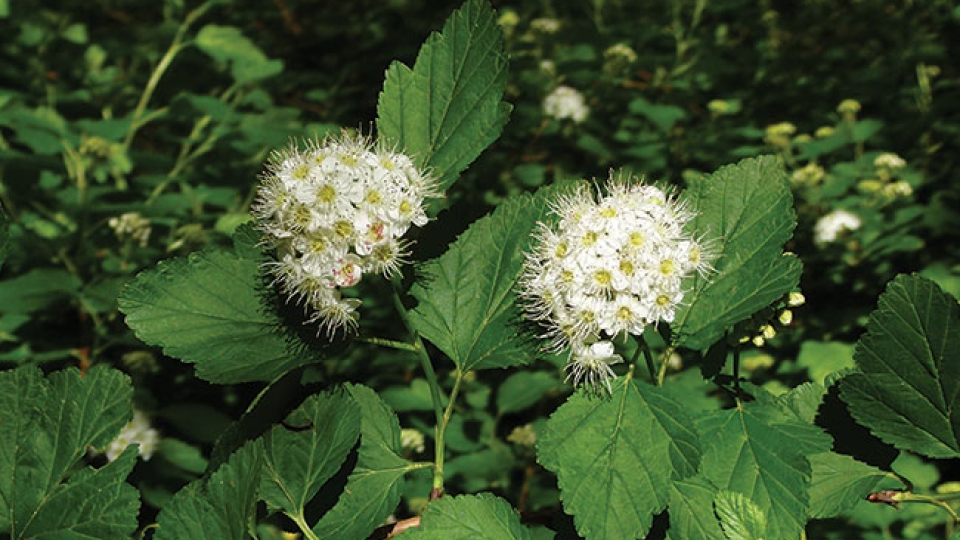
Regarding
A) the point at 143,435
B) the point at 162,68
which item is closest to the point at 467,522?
the point at 143,435

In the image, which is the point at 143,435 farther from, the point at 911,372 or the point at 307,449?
the point at 911,372

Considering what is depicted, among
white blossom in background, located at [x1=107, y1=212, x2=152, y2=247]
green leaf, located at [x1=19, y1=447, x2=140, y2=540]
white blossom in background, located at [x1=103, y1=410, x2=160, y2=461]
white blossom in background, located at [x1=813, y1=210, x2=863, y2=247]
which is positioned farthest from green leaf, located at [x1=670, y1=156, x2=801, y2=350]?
white blossom in background, located at [x1=107, y1=212, x2=152, y2=247]

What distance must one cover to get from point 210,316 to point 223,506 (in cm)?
23

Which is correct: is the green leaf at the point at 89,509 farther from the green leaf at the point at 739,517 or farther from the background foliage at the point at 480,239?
the green leaf at the point at 739,517

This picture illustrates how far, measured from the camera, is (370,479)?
3.26 ft

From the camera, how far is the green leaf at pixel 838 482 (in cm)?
93

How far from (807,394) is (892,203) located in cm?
172

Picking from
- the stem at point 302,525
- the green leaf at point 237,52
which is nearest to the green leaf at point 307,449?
the stem at point 302,525

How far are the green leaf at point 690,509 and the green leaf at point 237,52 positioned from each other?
7.42ft

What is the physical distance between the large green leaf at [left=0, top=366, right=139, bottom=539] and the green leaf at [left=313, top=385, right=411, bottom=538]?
242 mm

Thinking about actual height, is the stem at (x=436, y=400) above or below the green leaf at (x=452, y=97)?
below

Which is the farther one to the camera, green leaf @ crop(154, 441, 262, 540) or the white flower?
the white flower

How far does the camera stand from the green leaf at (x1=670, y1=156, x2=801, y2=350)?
918 millimetres

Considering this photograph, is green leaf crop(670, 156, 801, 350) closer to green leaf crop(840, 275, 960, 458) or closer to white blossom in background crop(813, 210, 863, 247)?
green leaf crop(840, 275, 960, 458)
